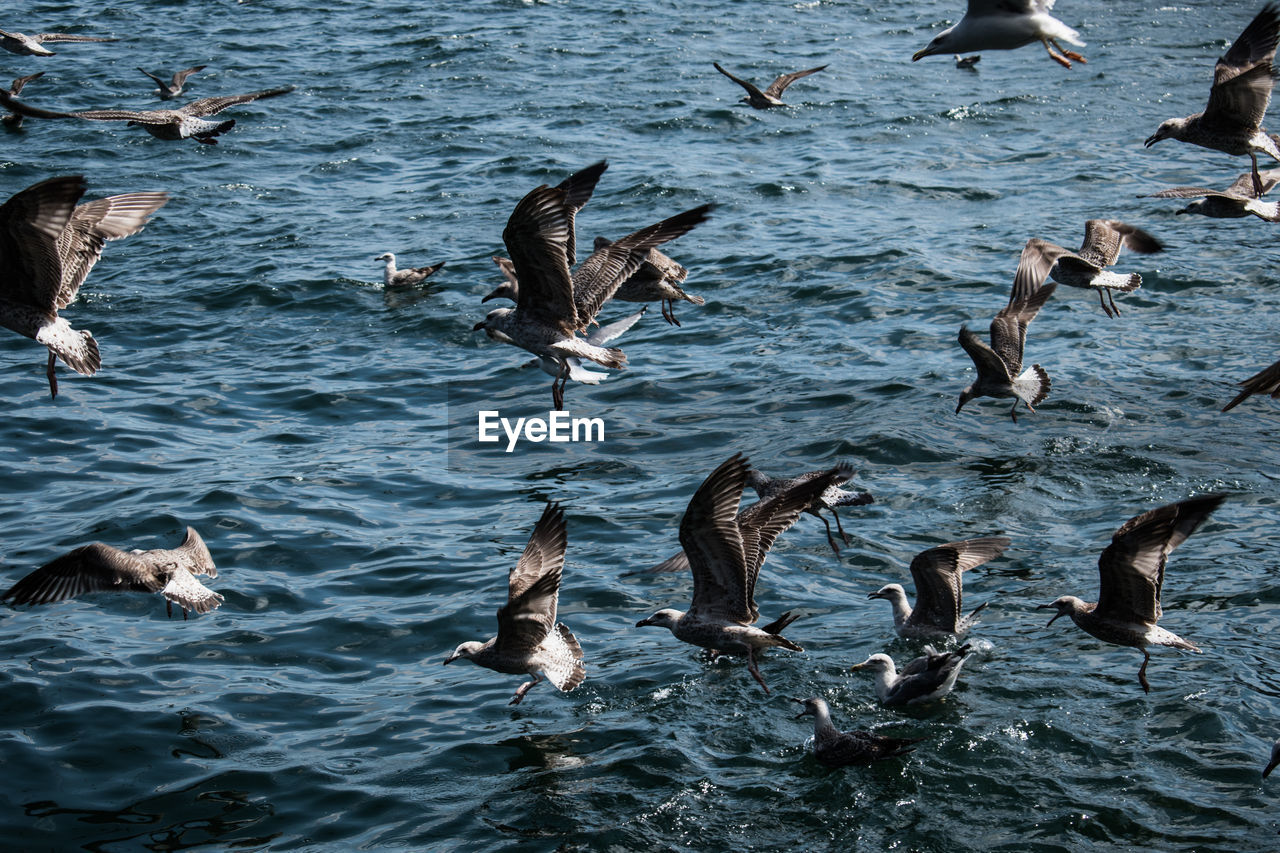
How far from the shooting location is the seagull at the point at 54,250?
26.2ft

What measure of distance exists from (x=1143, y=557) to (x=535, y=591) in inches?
137

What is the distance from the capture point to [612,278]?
10.0 metres

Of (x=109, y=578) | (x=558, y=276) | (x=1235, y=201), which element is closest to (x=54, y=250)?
(x=109, y=578)

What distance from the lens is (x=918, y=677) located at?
24.7 feet

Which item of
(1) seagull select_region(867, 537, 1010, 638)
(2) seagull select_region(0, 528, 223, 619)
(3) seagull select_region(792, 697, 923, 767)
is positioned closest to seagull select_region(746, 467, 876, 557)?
(1) seagull select_region(867, 537, 1010, 638)

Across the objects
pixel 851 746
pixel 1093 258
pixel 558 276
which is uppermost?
pixel 558 276

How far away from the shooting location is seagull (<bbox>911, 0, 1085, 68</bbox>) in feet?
26.7

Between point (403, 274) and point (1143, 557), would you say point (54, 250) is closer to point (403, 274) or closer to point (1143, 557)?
point (403, 274)

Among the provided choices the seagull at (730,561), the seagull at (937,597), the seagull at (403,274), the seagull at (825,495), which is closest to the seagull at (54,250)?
the seagull at (730,561)

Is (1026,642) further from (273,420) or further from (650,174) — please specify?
(650,174)

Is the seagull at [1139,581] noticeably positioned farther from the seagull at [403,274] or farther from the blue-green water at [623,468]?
the seagull at [403,274]

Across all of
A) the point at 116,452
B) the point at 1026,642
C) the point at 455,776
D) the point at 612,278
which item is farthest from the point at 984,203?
the point at 455,776

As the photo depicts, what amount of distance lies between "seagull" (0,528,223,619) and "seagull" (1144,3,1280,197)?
923 cm

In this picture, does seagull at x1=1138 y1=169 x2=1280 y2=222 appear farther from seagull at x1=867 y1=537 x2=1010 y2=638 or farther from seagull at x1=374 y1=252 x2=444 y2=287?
seagull at x1=374 y1=252 x2=444 y2=287
